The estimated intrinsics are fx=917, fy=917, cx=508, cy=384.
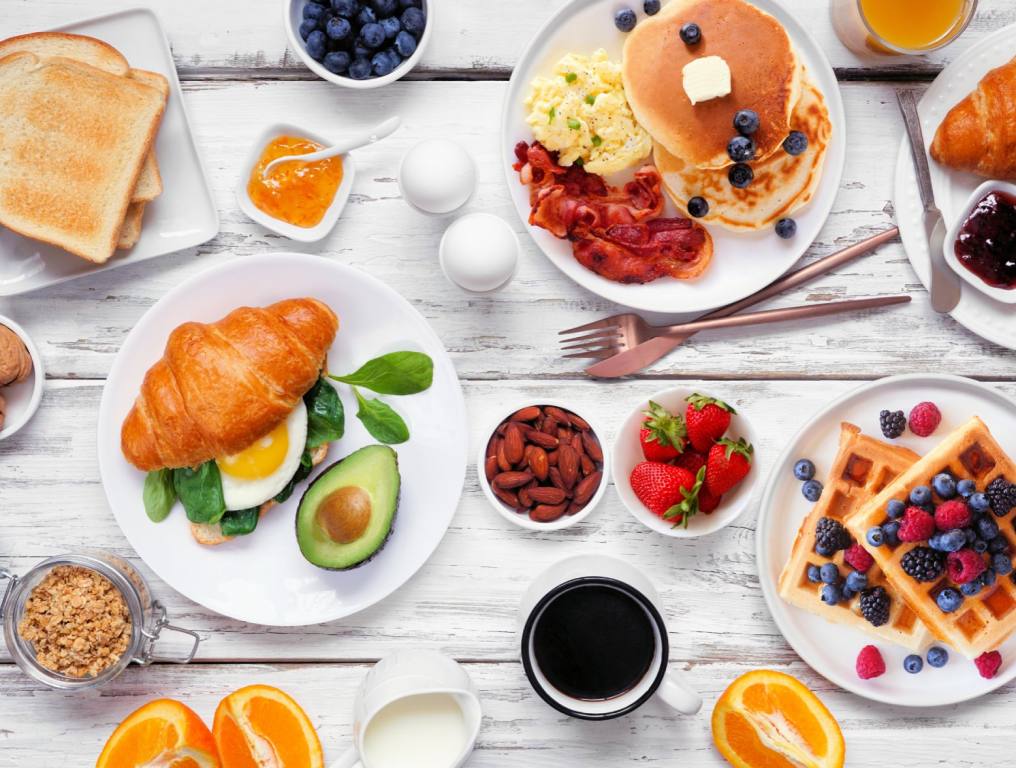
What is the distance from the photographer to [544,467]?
170 cm

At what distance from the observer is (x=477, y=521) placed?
182cm

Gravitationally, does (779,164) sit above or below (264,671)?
above

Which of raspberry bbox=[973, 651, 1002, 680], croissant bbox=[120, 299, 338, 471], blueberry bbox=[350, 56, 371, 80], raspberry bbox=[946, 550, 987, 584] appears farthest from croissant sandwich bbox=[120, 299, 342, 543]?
raspberry bbox=[973, 651, 1002, 680]

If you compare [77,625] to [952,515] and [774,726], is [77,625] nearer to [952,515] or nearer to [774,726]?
[774,726]

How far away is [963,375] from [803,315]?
359mm

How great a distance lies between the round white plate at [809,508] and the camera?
176cm

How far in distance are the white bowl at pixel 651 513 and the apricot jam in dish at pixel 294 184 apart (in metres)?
0.71

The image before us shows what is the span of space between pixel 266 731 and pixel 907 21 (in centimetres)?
182

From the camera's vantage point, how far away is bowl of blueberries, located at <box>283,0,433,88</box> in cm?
168

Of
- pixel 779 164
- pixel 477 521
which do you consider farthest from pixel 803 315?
pixel 477 521

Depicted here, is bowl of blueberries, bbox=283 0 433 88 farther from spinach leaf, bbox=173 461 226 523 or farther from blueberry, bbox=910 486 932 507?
blueberry, bbox=910 486 932 507

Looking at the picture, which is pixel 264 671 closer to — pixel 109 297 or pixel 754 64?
pixel 109 297

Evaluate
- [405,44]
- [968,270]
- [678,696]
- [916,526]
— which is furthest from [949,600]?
[405,44]

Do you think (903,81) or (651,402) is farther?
(903,81)
